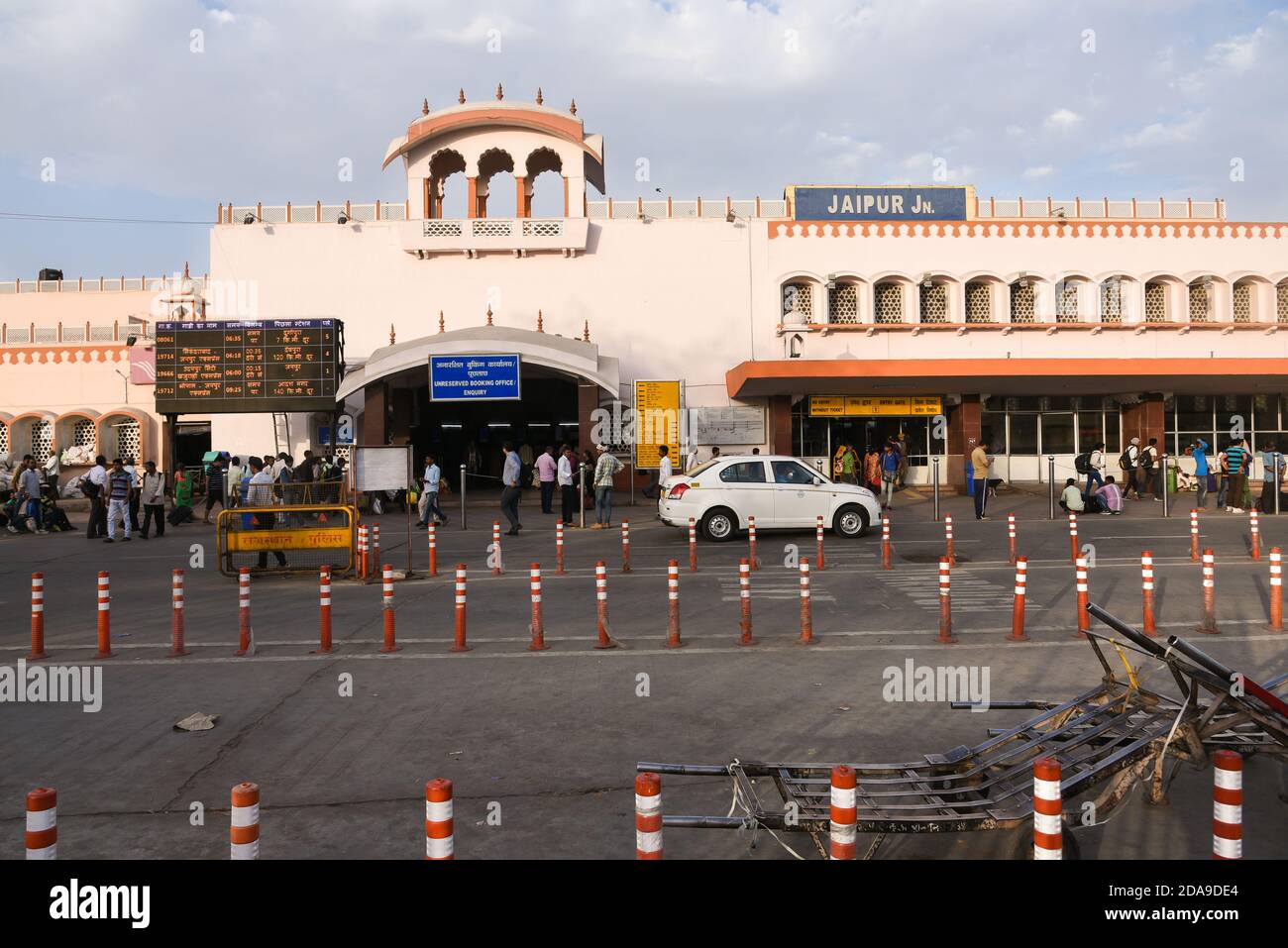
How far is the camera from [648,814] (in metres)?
3.70

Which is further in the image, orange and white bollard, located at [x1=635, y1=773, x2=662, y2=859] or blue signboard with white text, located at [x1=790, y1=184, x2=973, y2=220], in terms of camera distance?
blue signboard with white text, located at [x1=790, y1=184, x2=973, y2=220]

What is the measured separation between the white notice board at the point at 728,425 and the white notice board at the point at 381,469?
1480cm

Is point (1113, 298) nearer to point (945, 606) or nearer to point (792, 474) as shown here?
point (792, 474)

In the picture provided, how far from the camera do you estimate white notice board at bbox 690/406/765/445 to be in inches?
1224

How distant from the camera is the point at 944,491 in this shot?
3069 centimetres

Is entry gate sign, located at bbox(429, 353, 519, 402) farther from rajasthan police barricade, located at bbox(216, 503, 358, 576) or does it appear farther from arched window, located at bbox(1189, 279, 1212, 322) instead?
arched window, located at bbox(1189, 279, 1212, 322)

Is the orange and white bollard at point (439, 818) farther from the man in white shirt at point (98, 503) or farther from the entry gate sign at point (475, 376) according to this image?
the entry gate sign at point (475, 376)

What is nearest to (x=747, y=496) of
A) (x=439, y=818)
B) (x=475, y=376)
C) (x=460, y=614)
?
(x=460, y=614)

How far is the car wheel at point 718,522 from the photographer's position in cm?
1862

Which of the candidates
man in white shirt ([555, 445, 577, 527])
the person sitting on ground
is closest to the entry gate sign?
man in white shirt ([555, 445, 577, 527])

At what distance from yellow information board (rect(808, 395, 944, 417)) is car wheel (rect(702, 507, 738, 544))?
42.5 feet

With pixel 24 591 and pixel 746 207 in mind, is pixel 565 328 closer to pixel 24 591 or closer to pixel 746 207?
pixel 746 207

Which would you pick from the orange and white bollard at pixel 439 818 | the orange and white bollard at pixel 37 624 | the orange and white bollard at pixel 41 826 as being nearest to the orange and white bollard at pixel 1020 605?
the orange and white bollard at pixel 439 818
